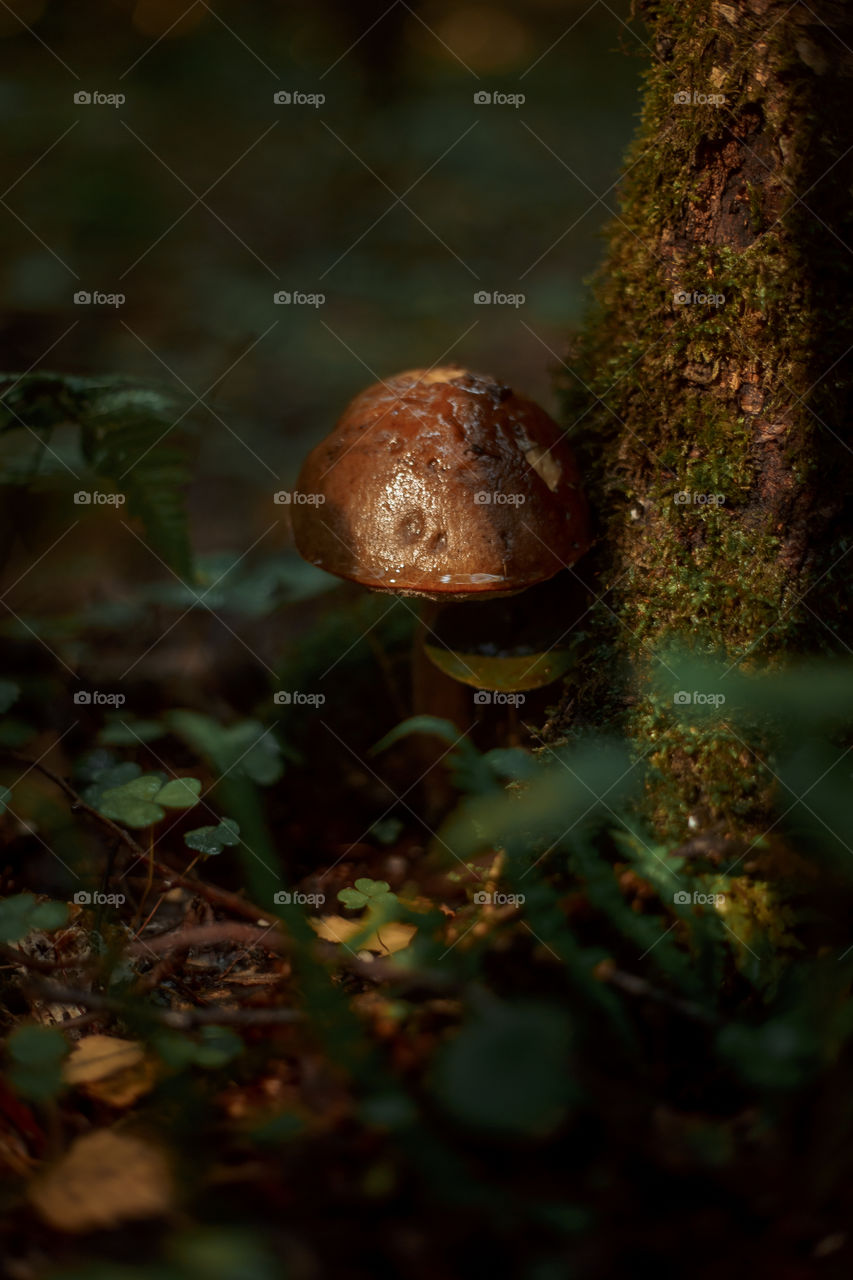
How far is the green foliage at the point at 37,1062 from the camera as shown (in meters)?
1.48

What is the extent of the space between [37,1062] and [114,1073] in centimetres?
24

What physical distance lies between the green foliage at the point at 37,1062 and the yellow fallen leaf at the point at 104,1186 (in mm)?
131

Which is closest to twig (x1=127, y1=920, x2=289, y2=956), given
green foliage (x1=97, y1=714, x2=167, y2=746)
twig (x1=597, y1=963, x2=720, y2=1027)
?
twig (x1=597, y1=963, x2=720, y2=1027)

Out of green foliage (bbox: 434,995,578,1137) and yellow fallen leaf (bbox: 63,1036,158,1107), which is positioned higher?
green foliage (bbox: 434,995,578,1137)

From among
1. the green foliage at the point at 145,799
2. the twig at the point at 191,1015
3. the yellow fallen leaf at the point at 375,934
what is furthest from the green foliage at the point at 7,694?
the twig at the point at 191,1015

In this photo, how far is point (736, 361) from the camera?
8.01ft

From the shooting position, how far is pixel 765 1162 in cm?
127

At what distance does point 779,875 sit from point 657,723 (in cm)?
59

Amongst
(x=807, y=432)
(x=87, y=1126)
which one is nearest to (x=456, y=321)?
(x=807, y=432)

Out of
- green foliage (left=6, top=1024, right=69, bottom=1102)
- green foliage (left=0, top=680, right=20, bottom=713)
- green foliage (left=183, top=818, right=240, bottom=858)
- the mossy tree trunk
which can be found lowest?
green foliage (left=0, top=680, right=20, bottom=713)

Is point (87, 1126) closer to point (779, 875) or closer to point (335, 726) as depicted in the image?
point (779, 875)

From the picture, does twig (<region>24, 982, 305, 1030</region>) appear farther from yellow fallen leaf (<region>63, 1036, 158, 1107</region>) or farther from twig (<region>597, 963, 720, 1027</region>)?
twig (<region>597, 963, 720, 1027</region>)

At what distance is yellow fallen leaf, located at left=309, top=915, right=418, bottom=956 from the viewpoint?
2.42 metres

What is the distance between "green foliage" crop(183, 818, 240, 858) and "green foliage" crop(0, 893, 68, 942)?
0.47m
